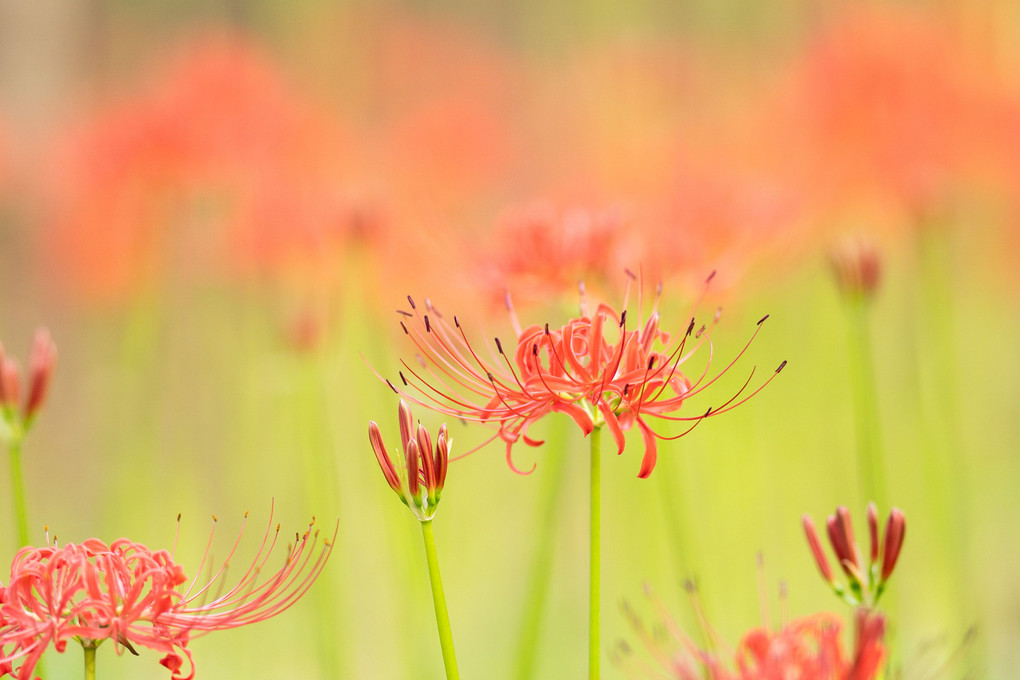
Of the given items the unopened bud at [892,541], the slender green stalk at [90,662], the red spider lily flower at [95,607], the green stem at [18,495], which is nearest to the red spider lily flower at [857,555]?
the unopened bud at [892,541]

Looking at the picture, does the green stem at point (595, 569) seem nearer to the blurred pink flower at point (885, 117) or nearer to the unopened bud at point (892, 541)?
the unopened bud at point (892, 541)

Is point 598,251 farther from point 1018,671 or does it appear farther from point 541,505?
point 1018,671

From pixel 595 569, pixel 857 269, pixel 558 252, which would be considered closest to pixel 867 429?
pixel 857 269

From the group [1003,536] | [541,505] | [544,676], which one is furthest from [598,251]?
[1003,536]

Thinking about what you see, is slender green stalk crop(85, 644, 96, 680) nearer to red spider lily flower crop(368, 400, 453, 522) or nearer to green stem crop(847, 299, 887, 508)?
red spider lily flower crop(368, 400, 453, 522)

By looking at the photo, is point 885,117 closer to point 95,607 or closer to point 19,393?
point 19,393

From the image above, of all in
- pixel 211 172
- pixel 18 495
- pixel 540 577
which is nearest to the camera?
pixel 18 495

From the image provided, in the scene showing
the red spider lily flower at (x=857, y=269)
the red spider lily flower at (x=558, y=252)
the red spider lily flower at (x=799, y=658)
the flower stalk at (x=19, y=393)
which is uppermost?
the red spider lily flower at (x=558, y=252)
